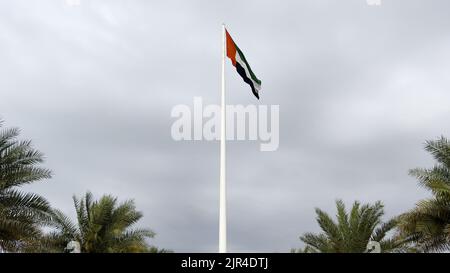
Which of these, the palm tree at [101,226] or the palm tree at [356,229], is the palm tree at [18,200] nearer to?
the palm tree at [101,226]

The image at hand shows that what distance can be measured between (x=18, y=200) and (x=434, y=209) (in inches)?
527

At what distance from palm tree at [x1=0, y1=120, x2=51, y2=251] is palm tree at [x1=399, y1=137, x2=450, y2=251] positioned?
12.0m

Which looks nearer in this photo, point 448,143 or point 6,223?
point 6,223

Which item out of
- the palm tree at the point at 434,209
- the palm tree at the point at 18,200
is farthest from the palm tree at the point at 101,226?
the palm tree at the point at 434,209

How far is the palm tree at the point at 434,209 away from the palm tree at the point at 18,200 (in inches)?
474

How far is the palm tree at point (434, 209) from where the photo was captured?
1844cm

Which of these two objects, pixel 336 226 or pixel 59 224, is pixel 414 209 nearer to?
pixel 336 226

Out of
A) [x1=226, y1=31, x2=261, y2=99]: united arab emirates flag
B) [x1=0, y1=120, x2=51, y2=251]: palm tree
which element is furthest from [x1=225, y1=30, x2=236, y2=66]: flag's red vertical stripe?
[x1=0, y1=120, x2=51, y2=251]: palm tree

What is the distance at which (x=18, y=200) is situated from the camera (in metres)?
Result: 17.1

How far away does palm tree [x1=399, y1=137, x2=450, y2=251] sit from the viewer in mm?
18438

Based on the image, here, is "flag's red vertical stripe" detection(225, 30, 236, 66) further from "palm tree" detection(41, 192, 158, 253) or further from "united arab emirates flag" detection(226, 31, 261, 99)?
"palm tree" detection(41, 192, 158, 253)
